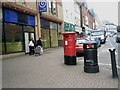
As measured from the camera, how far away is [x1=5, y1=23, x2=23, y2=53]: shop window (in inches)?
752

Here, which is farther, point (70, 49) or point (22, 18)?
point (22, 18)

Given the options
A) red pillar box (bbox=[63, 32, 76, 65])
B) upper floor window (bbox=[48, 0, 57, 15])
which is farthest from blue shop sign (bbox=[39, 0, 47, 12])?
red pillar box (bbox=[63, 32, 76, 65])

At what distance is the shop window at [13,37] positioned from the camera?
19094mm

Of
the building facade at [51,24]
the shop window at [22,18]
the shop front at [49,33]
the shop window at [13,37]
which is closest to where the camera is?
the shop window at [13,37]

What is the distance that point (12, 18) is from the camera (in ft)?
65.9

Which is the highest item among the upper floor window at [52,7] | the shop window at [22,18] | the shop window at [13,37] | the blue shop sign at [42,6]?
the upper floor window at [52,7]

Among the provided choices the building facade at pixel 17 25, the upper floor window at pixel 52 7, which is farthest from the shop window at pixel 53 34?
the building facade at pixel 17 25

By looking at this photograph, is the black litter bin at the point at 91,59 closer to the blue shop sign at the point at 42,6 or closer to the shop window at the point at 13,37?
the shop window at the point at 13,37

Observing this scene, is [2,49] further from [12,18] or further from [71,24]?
[71,24]

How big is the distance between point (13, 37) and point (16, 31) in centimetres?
84

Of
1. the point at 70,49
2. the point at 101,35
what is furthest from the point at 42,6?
the point at 101,35

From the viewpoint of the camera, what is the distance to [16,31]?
2078cm

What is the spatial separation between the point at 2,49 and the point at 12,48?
70.8 inches

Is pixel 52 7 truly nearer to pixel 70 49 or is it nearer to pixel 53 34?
pixel 53 34
